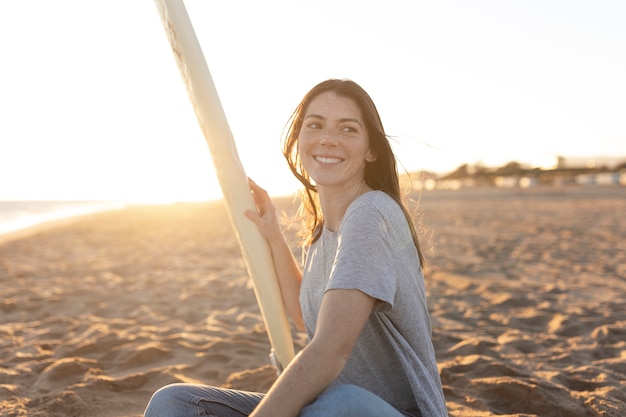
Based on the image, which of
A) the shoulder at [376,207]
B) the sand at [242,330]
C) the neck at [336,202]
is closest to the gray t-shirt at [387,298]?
the shoulder at [376,207]

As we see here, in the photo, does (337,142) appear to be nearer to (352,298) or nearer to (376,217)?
(376,217)

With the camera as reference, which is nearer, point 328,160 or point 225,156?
point 328,160

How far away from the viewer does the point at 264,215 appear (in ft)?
7.50

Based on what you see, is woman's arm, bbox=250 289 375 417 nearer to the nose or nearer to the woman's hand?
the nose

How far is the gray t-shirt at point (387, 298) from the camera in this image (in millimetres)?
1349

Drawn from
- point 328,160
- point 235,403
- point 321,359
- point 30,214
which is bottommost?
point 235,403

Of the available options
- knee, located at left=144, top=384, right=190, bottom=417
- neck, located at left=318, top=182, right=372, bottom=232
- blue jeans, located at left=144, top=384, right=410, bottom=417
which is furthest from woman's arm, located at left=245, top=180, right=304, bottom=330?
knee, located at left=144, top=384, right=190, bottom=417

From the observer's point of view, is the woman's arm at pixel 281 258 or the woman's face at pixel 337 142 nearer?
the woman's face at pixel 337 142

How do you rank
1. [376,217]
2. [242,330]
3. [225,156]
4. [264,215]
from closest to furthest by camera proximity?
[376,217], [225,156], [264,215], [242,330]

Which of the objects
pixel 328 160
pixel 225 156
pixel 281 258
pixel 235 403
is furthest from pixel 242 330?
pixel 328 160

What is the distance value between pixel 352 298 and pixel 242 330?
3.08 meters

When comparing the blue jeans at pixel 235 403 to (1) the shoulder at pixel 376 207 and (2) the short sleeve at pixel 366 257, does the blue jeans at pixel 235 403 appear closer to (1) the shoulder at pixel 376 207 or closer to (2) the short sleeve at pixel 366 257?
(2) the short sleeve at pixel 366 257

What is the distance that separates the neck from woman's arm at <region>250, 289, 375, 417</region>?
21.0 inches

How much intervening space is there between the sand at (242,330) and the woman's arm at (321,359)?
0.75 m
